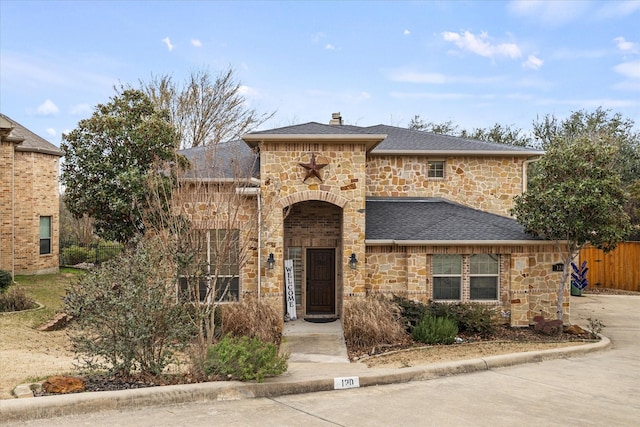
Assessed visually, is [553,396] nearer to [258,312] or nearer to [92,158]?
[258,312]

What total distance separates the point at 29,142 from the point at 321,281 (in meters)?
14.1

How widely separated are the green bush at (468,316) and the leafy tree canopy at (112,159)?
8238 millimetres

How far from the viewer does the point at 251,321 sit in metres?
12.9

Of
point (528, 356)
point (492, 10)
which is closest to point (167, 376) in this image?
point (528, 356)

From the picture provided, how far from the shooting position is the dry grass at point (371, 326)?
502 inches

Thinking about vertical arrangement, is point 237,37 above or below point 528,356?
above

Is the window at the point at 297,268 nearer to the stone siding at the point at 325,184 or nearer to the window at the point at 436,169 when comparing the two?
the stone siding at the point at 325,184

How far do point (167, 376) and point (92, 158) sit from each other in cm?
890

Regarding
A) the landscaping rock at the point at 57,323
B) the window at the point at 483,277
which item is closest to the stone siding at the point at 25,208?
the landscaping rock at the point at 57,323

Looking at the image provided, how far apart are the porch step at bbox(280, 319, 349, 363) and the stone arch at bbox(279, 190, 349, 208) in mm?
3375

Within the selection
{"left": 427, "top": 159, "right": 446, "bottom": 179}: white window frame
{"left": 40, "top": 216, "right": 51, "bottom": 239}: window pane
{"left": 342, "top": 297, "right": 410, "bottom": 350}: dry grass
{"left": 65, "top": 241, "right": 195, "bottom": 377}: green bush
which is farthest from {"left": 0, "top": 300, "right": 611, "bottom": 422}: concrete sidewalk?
{"left": 40, "top": 216, "right": 51, "bottom": 239}: window pane

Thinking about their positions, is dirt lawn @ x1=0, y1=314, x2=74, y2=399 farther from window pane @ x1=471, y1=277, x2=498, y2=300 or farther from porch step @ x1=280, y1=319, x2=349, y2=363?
window pane @ x1=471, y1=277, x2=498, y2=300

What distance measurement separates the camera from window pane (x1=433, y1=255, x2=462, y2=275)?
590 inches

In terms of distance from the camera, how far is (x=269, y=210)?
1364cm
